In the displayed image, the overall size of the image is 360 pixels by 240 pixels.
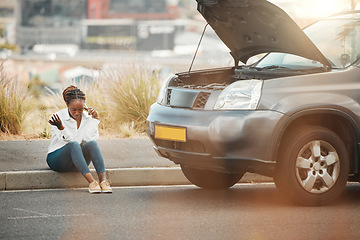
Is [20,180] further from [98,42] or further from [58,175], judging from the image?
[98,42]

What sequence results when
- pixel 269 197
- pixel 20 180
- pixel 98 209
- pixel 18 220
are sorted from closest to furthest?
pixel 18 220, pixel 98 209, pixel 269 197, pixel 20 180

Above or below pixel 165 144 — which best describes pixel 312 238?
below

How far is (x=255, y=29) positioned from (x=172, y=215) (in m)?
2.00

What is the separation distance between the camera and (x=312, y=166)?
6.12 metres

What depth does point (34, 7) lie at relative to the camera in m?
162

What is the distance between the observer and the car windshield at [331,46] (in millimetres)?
6562

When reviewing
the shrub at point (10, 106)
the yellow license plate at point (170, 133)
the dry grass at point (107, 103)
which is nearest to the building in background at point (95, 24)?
the dry grass at point (107, 103)

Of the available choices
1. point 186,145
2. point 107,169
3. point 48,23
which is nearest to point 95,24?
point 48,23

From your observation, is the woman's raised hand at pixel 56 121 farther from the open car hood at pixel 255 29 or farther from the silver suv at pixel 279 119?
the open car hood at pixel 255 29

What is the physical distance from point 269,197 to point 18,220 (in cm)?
244

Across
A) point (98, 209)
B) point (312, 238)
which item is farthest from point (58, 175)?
A: point (312, 238)

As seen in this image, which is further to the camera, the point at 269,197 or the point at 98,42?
the point at 98,42

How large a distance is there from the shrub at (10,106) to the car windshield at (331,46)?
4.75 m

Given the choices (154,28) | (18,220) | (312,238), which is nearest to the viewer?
(312,238)
